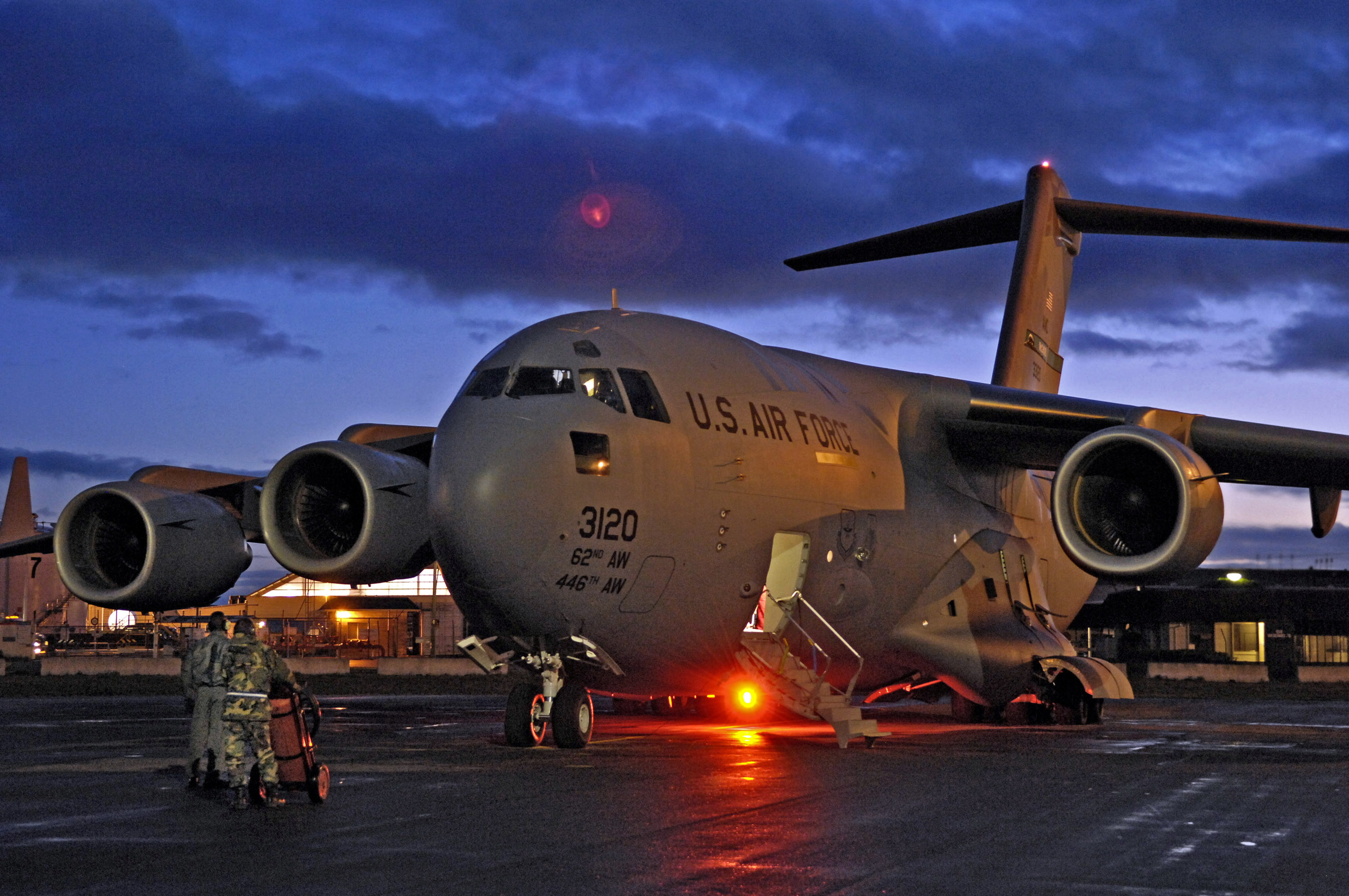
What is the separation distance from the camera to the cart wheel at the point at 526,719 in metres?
13.9

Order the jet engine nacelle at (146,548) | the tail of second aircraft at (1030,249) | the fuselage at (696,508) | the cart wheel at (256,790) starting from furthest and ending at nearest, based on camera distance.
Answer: the tail of second aircraft at (1030,249) < the jet engine nacelle at (146,548) < the fuselage at (696,508) < the cart wheel at (256,790)

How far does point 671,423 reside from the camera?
44.9ft

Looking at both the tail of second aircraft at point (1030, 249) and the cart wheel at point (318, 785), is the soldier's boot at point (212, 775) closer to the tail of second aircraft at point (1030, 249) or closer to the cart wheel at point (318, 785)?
the cart wheel at point (318, 785)

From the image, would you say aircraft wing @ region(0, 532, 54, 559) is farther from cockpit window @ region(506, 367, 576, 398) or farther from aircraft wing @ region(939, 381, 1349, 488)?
aircraft wing @ region(939, 381, 1349, 488)

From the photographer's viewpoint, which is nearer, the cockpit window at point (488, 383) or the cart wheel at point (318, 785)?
the cart wheel at point (318, 785)

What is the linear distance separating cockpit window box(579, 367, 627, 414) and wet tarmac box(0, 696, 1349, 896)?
3195 millimetres

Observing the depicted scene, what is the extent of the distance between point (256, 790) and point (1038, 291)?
55.8ft

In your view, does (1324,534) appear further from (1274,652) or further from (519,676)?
(1274,652)

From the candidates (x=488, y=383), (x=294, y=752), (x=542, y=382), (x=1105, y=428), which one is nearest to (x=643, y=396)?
(x=542, y=382)

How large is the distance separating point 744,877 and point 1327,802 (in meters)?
5.38

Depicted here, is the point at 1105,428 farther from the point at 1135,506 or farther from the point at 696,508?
the point at 696,508

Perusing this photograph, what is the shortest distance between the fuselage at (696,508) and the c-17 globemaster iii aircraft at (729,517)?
29mm

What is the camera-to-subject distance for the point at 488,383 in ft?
44.8

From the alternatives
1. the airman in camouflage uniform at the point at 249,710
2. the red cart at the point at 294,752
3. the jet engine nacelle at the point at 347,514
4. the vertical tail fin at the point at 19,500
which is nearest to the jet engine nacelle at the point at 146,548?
the jet engine nacelle at the point at 347,514
